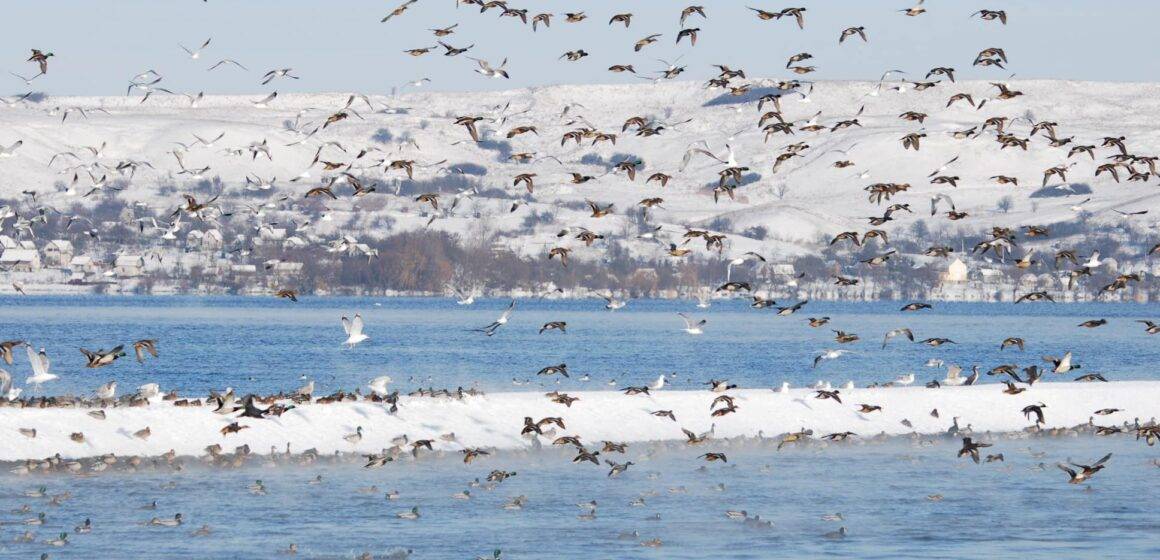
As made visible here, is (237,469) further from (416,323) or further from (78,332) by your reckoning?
(416,323)

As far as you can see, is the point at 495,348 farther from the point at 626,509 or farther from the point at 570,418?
the point at 626,509

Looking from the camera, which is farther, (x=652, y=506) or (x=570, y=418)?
(x=570, y=418)

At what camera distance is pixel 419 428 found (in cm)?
3812

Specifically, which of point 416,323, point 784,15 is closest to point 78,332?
point 416,323

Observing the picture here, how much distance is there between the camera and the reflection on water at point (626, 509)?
88.5 ft

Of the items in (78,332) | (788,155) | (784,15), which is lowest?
(78,332)

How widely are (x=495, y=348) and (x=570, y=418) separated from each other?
2372 inches

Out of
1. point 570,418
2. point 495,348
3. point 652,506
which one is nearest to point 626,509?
point 652,506

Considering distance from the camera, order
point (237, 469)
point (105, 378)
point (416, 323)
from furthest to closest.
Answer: point (416, 323) < point (105, 378) < point (237, 469)

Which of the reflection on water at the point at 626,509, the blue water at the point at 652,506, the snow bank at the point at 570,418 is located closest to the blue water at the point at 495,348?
the blue water at the point at 652,506

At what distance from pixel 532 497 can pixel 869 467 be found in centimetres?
925

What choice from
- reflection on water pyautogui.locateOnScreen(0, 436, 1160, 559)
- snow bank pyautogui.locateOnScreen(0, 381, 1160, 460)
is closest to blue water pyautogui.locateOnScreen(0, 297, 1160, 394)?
snow bank pyautogui.locateOnScreen(0, 381, 1160, 460)

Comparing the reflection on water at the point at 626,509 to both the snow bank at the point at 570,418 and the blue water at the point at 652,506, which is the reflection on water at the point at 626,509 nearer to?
the blue water at the point at 652,506

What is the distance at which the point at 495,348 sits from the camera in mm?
100438
